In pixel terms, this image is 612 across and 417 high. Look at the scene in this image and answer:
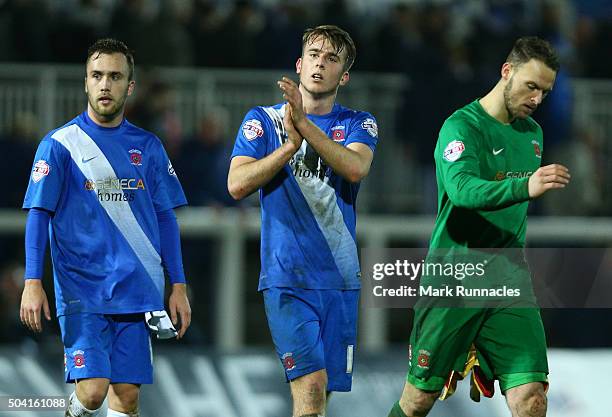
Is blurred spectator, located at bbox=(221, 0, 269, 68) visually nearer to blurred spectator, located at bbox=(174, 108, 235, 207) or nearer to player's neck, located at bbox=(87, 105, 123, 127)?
blurred spectator, located at bbox=(174, 108, 235, 207)

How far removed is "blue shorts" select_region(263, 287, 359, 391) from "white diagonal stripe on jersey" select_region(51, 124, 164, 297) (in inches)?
31.2

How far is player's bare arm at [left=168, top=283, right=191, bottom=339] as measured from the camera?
314 inches

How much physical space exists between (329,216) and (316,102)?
65cm

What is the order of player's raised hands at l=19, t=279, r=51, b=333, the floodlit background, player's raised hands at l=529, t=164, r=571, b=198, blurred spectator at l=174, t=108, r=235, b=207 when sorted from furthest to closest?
the floodlit background → blurred spectator at l=174, t=108, r=235, b=207 → player's raised hands at l=19, t=279, r=51, b=333 → player's raised hands at l=529, t=164, r=571, b=198

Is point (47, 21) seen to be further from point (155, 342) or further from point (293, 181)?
point (293, 181)

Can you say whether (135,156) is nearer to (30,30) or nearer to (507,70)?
(507,70)

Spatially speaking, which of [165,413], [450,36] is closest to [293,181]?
[165,413]

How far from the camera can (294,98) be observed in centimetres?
712

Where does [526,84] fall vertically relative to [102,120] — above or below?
above

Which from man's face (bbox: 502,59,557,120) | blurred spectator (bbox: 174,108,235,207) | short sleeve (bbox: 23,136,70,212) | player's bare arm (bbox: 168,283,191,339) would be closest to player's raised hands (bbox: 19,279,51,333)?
short sleeve (bbox: 23,136,70,212)

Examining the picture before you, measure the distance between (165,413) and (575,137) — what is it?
6392mm

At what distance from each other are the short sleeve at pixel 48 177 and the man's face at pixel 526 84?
100 inches

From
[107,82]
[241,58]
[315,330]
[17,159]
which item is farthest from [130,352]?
[241,58]

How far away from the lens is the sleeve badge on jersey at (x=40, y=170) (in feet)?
25.3
